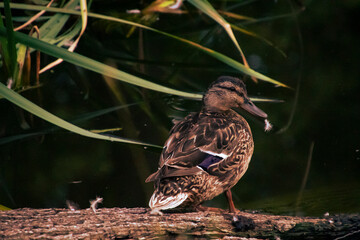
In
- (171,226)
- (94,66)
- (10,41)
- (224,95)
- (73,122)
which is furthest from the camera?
(73,122)

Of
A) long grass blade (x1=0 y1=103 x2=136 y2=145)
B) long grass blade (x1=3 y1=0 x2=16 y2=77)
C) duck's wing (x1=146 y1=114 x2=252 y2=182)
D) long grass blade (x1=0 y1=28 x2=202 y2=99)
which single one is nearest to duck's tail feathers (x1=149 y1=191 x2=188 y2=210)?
duck's wing (x1=146 y1=114 x2=252 y2=182)

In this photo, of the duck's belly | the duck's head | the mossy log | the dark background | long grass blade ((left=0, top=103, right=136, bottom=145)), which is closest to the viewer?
the mossy log

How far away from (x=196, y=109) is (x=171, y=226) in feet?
8.50

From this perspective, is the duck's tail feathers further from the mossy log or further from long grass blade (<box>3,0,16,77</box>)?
long grass blade (<box>3,0,16,77</box>)

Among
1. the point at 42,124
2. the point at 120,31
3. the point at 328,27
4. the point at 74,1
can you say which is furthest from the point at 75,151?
the point at 328,27

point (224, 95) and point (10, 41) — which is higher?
point (10, 41)

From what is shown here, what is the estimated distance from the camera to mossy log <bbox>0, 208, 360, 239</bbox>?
2.92 m

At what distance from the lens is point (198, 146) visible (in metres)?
3.32

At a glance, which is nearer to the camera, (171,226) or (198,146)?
(171,226)

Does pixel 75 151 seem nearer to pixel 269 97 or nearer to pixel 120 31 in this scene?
pixel 269 97

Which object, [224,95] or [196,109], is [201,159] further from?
[196,109]

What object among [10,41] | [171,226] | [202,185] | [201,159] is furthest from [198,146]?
[10,41]

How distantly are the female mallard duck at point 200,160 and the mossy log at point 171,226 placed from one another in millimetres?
121

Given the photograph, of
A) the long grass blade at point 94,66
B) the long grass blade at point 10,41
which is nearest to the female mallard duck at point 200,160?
the long grass blade at point 94,66
